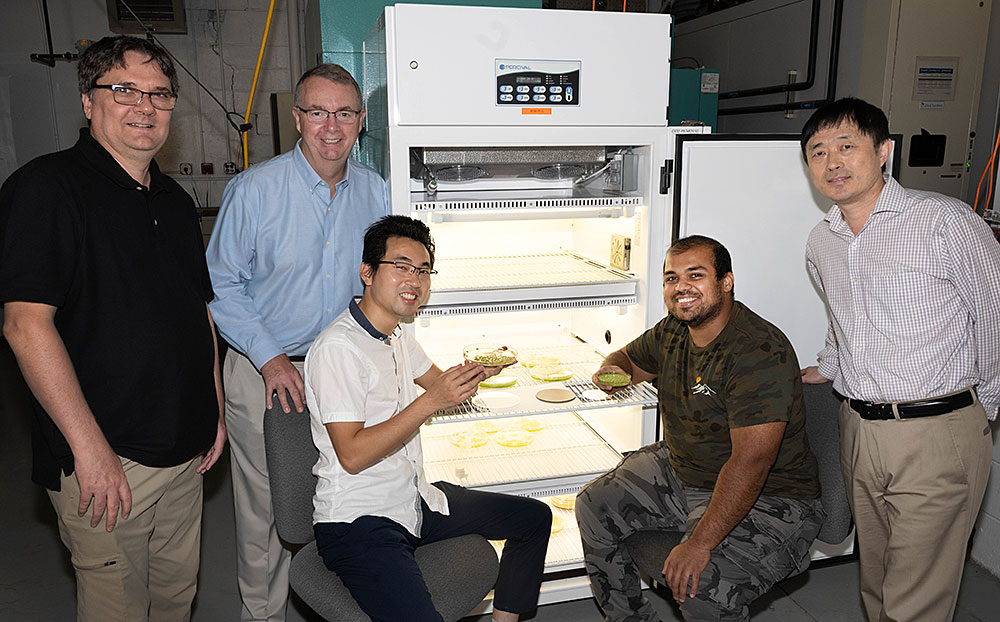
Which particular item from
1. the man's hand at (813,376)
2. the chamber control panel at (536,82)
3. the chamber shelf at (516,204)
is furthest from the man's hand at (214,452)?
the man's hand at (813,376)

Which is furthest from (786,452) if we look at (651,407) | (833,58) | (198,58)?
(198,58)

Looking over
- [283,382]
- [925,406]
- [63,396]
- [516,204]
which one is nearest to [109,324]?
[63,396]

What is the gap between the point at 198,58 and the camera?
6273 mm

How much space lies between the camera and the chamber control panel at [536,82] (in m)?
2.18

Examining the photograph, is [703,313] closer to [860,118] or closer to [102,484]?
[860,118]

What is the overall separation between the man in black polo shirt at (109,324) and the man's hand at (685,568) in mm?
1401

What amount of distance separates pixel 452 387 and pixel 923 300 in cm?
134

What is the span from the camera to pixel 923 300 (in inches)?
76.4

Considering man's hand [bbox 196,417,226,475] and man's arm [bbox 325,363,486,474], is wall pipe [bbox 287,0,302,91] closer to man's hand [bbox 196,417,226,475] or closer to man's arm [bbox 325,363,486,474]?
man's hand [bbox 196,417,226,475]

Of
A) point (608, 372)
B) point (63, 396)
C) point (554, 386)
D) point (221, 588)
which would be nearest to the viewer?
point (63, 396)

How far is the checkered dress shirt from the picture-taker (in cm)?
192

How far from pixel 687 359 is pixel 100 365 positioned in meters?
1.68

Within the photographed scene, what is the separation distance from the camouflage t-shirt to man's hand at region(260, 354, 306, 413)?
1167mm

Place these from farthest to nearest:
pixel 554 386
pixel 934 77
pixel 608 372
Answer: pixel 934 77 < pixel 554 386 < pixel 608 372
